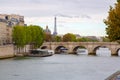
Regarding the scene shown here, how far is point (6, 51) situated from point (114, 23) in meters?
45.4

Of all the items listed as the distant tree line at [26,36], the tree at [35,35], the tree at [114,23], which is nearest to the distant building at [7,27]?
the distant tree line at [26,36]

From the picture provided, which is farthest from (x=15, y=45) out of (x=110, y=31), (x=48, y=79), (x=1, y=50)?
(x=110, y=31)

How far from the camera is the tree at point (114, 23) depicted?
57.4 feet

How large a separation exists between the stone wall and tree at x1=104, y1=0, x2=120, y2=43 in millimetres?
41447

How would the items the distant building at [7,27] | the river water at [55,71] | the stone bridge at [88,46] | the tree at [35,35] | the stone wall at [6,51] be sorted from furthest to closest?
the stone bridge at [88,46], the tree at [35,35], the distant building at [7,27], the stone wall at [6,51], the river water at [55,71]

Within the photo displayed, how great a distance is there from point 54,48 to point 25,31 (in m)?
15.6

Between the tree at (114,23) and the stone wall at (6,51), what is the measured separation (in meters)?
41.4

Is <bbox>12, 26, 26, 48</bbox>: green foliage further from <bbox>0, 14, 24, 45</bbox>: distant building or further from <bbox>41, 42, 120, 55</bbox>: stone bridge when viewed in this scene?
<bbox>41, 42, 120, 55</bbox>: stone bridge

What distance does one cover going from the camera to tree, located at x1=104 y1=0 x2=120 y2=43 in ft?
57.4

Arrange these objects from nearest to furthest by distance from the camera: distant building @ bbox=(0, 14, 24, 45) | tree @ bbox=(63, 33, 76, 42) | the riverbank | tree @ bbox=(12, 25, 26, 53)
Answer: the riverbank → tree @ bbox=(12, 25, 26, 53) → distant building @ bbox=(0, 14, 24, 45) → tree @ bbox=(63, 33, 76, 42)

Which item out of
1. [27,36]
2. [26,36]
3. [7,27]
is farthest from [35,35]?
[7,27]

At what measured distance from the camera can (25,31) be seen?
6800 cm

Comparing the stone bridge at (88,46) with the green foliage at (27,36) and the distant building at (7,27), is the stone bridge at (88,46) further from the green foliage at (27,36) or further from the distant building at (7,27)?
the green foliage at (27,36)

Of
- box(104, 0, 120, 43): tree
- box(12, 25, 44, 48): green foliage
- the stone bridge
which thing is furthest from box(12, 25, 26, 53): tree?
box(104, 0, 120, 43): tree
